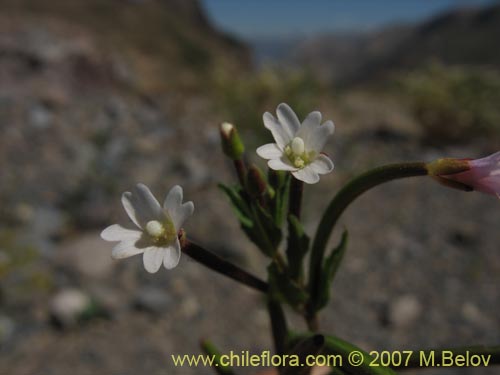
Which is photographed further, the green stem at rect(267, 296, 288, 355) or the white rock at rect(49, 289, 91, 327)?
the white rock at rect(49, 289, 91, 327)

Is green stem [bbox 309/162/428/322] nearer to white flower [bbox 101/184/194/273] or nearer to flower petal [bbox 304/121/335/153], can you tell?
flower petal [bbox 304/121/335/153]

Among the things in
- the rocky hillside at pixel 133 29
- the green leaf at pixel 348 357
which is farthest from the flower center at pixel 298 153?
the rocky hillside at pixel 133 29

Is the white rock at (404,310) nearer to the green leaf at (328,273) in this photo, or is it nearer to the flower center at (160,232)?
the green leaf at (328,273)

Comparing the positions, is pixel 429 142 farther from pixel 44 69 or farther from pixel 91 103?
pixel 44 69

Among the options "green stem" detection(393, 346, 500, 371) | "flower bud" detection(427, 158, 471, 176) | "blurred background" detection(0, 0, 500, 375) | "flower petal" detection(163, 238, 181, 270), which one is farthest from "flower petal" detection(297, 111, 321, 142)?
"blurred background" detection(0, 0, 500, 375)

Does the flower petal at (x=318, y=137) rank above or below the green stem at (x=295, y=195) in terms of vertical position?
above
